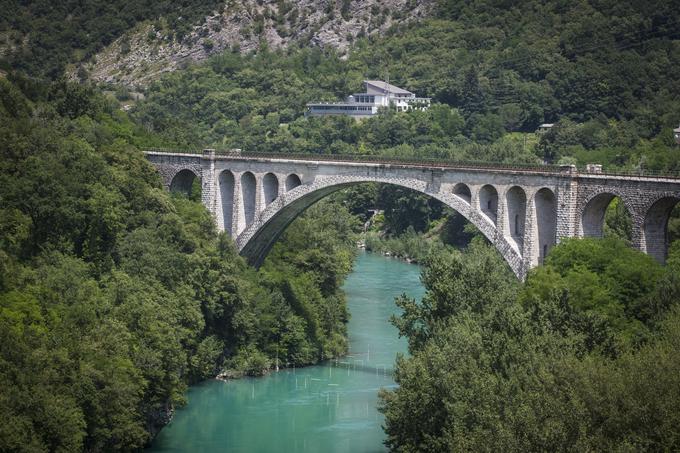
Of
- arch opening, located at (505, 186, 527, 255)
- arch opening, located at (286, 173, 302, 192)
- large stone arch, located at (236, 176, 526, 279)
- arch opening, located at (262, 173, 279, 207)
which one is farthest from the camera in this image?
arch opening, located at (262, 173, 279, 207)

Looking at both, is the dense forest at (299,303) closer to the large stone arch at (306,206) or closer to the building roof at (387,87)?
the large stone arch at (306,206)

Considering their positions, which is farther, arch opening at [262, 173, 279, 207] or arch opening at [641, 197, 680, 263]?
arch opening at [262, 173, 279, 207]

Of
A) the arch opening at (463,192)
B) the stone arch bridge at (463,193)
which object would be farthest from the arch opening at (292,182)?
the arch opening at (463,192)

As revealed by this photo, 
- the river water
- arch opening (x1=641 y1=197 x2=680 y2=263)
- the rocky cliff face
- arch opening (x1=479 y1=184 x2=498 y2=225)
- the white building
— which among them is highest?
the rocky cliff face

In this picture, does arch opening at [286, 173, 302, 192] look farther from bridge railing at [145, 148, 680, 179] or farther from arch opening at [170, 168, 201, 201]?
arch opening at [170, 168, 201, 201]

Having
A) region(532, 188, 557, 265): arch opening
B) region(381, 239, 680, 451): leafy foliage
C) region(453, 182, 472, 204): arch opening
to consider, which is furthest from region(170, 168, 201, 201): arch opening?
Answer: region(532, 188, 557, 265): arch opening

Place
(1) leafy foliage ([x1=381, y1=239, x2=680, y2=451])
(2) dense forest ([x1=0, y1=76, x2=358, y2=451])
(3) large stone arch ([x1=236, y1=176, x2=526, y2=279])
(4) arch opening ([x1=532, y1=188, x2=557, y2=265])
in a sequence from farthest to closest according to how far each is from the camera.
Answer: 1. (3) large stone arch ([x1=236, y1=176, x2=526, y2=279])
2. (4) arch opening ([x1=532, y1=188, x2=557, y2=265])
3. (2) dense forest ([x1=0, y1=76, x2=358, y2=451])
4. (1) leafy foliage ([x1=381, y1=239, x2=680, y2=451])
